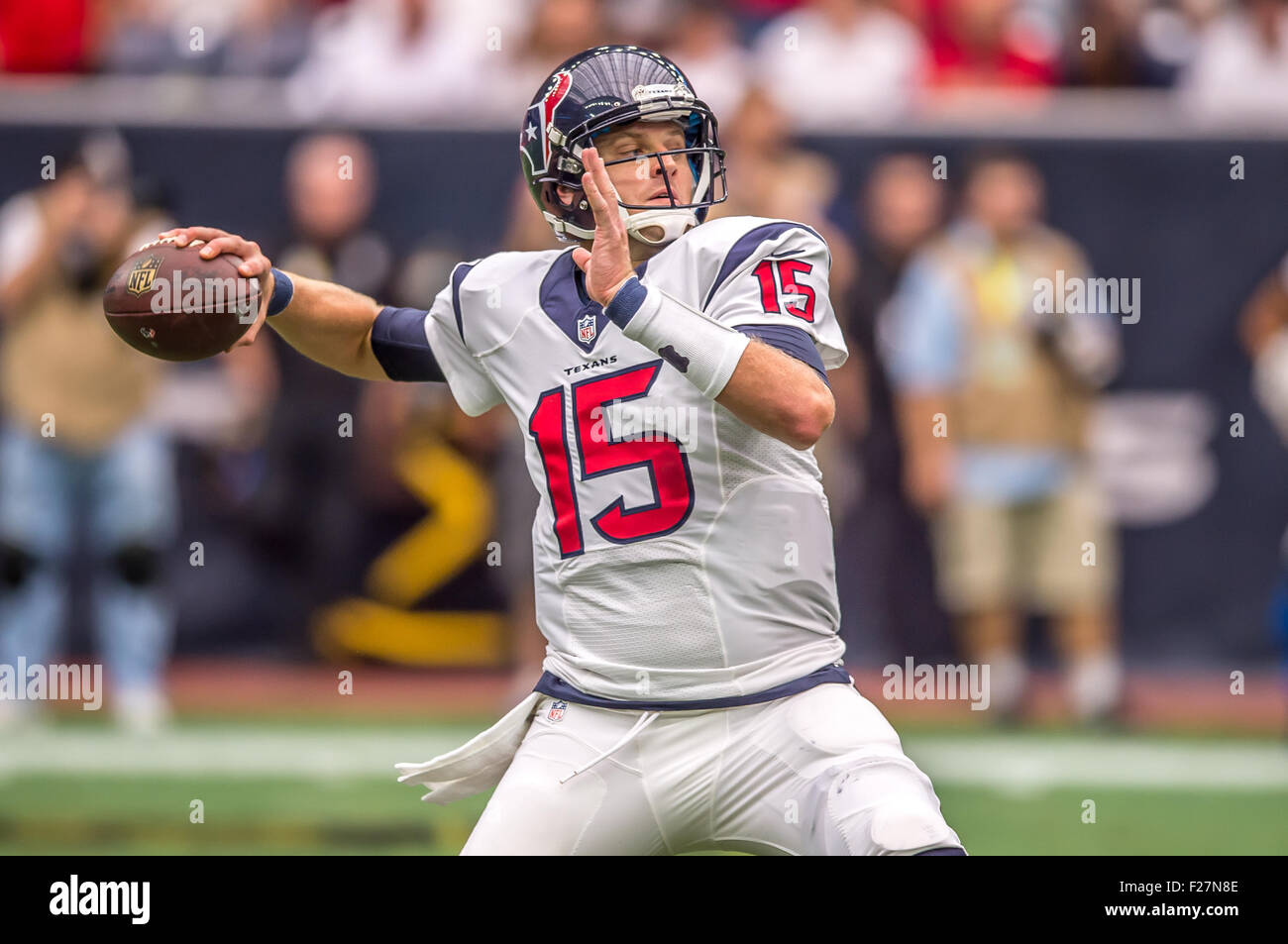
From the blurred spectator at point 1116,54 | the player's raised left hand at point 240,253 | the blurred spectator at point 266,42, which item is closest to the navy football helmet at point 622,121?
the player's raised left hand at point 240,253

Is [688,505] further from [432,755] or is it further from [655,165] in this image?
[432,755]

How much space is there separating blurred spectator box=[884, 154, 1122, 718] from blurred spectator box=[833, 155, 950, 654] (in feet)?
0.39

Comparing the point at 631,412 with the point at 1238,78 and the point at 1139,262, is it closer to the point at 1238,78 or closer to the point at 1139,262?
the point at 1139,262

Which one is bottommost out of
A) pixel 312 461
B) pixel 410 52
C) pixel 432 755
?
pixel 432 755

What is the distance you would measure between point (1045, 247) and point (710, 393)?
17.8 feet

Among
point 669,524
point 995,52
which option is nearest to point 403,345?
point 669,524

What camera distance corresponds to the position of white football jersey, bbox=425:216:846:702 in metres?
3.19

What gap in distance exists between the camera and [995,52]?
8648mm

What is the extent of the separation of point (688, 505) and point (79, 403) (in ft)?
16.9

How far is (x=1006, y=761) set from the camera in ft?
22.4

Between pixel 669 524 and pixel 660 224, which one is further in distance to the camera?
pixel 660 224

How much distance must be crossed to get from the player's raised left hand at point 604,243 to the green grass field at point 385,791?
2718 millimetres

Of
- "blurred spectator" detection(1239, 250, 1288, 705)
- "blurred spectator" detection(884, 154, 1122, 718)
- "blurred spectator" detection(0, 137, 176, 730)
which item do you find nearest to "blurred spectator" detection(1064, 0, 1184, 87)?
"blurred spectator" detection(884, 154, 1122, 718)

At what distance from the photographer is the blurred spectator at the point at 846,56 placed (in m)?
8.63
